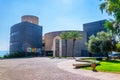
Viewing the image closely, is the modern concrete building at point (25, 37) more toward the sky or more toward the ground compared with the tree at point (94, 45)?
more toward the sky

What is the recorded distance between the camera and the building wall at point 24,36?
124312mm

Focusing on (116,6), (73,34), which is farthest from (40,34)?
(116,6)

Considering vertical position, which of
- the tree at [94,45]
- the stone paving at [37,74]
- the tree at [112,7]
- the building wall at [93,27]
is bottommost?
the stone paving at [37,74]

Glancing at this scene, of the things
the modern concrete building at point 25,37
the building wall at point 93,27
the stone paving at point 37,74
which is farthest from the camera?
the building wall at point 93,27

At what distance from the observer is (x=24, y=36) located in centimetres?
12469

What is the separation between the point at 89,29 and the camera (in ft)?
450

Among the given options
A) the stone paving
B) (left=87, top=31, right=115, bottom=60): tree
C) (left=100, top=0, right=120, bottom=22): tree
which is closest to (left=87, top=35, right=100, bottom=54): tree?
(left=87, top=31, right=115, bottom=60): tree

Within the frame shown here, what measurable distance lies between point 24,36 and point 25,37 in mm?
898

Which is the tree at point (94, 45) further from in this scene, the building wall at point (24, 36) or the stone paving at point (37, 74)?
the building wall at point (24, 36)

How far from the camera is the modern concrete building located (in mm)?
124250

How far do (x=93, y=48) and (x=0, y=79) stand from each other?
44374mm

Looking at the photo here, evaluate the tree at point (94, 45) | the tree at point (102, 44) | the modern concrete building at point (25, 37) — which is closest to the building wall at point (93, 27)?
the modern concrete building at point (25, 37)

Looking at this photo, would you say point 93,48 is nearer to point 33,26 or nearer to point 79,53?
point 79,53

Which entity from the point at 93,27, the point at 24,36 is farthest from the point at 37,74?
the point at 93,27
